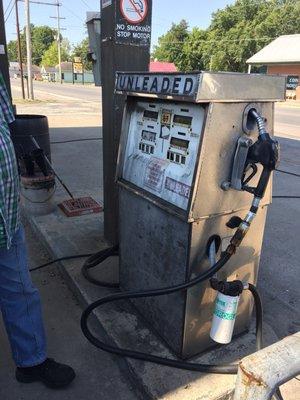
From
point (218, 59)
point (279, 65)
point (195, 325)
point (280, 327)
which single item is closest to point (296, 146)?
point (280, 327)

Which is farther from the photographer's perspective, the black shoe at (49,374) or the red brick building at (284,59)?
Result: the red brick building at (284,59)

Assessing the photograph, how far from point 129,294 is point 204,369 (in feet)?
1.94

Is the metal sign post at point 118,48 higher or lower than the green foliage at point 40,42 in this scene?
lower

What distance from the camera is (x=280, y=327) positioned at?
107 inches

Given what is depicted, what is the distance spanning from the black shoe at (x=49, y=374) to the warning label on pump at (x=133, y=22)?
2304mm

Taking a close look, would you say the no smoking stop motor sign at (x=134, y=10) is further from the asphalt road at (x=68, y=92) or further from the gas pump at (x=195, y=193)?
the asphalt road at (x=68, y=92)

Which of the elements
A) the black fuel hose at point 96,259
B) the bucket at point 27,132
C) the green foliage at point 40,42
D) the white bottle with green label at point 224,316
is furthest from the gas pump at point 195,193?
the green foliage at point 40,42

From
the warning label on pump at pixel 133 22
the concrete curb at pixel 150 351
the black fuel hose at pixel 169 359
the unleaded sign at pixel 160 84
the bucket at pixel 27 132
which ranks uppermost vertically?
the warning label on pump at pixel 133 22

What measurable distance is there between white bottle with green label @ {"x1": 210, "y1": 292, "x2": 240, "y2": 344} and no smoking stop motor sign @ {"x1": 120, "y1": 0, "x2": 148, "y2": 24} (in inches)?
83.4

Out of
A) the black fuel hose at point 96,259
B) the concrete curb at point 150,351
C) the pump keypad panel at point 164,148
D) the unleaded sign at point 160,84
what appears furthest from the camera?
the black fuel hose at point 96,259

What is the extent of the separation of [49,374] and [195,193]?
1.36 metres

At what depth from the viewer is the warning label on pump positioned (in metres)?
2.89

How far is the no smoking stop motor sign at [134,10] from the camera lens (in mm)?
2879

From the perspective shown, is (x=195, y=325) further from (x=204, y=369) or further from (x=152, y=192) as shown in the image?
(x=152, y=192)
